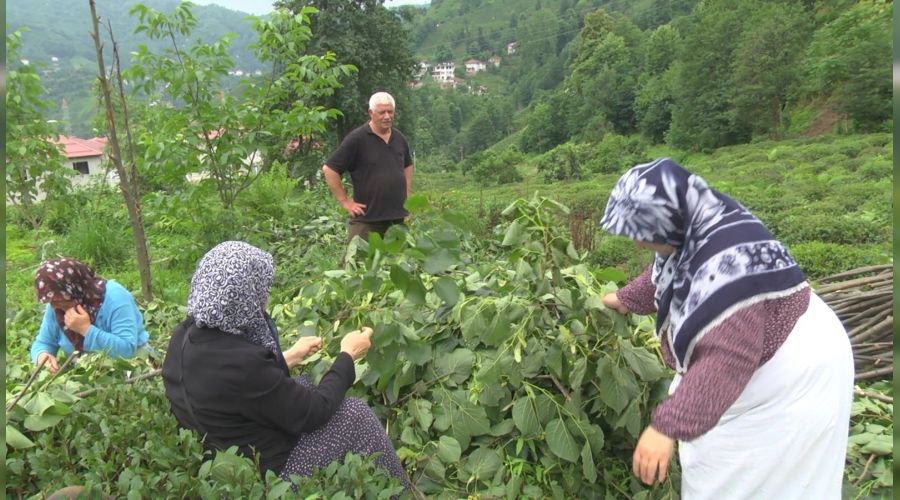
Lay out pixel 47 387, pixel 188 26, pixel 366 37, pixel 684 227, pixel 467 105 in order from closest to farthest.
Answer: pixel 684 227, pixel 47 387, pixel 188 26, pixel 366 37, pixel 467 105

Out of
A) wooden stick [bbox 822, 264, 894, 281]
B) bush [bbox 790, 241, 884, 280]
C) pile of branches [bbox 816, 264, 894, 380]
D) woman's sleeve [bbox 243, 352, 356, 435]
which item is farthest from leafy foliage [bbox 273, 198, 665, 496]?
bush [bbox 790, 241, 884, 280]

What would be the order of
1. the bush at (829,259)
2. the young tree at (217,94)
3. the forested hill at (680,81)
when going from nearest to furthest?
the young tree at (217,94), the bush at (829,259), the forested hill at (680,81)

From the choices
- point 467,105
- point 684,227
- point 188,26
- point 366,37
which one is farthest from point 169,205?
point 467,105

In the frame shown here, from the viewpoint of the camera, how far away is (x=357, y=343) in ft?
6.88

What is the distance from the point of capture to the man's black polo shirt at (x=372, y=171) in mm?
4418

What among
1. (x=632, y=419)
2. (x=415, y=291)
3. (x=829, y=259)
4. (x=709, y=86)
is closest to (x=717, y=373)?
(x=632, y=419)

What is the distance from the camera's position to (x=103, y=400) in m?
1.79

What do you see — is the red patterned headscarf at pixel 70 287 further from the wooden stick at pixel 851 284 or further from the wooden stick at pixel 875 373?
the wooden stick at pixel 851 284

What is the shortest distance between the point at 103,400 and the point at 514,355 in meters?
1.25

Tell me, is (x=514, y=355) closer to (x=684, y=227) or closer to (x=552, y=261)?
(x=552, y=261)

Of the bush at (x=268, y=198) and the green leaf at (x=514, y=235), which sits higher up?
the green leaf at (x=514, y=235)

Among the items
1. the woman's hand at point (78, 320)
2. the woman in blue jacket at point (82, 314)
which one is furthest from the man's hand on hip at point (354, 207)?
the woman's hand at point (78, 320)

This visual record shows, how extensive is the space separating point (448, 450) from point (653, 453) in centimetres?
77

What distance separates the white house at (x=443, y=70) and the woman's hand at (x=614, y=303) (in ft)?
341
